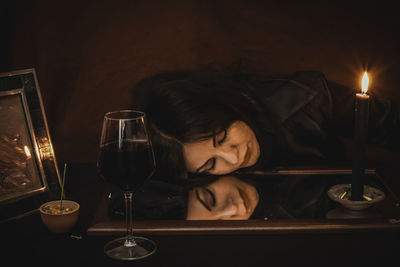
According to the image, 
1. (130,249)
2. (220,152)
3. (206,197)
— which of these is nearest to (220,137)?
(220,152)

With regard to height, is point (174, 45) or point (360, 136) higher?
point (174, 45)

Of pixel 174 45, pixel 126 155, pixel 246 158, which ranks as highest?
pixel 174 45

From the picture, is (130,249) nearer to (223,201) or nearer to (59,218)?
(59,218)

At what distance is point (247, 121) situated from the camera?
160 cm

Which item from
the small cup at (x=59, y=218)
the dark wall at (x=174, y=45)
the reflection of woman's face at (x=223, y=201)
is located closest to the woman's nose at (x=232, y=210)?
the reflection of woman's face at (x=223, y=201)

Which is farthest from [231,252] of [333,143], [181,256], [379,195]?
[333,143]

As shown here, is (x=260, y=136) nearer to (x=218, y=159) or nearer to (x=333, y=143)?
(x=218, y=159)

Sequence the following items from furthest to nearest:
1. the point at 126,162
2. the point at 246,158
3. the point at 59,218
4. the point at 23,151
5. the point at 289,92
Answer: the point at 289,92 < the point at 246,158 < the point at 23,151 < the point at 59,218 < the point at 126,162

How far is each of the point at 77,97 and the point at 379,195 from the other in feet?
4.15

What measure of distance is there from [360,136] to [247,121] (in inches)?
20.4

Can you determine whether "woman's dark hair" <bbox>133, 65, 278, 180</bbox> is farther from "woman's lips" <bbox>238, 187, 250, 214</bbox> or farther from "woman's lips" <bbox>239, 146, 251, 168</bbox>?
"woman's lips" <bbox>238, 187, 250, 214</bbox>

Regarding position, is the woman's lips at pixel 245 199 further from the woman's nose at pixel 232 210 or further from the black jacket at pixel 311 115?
the black jacket at pixel 311 115

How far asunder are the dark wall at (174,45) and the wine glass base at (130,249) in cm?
110

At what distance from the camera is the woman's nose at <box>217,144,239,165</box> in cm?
149
